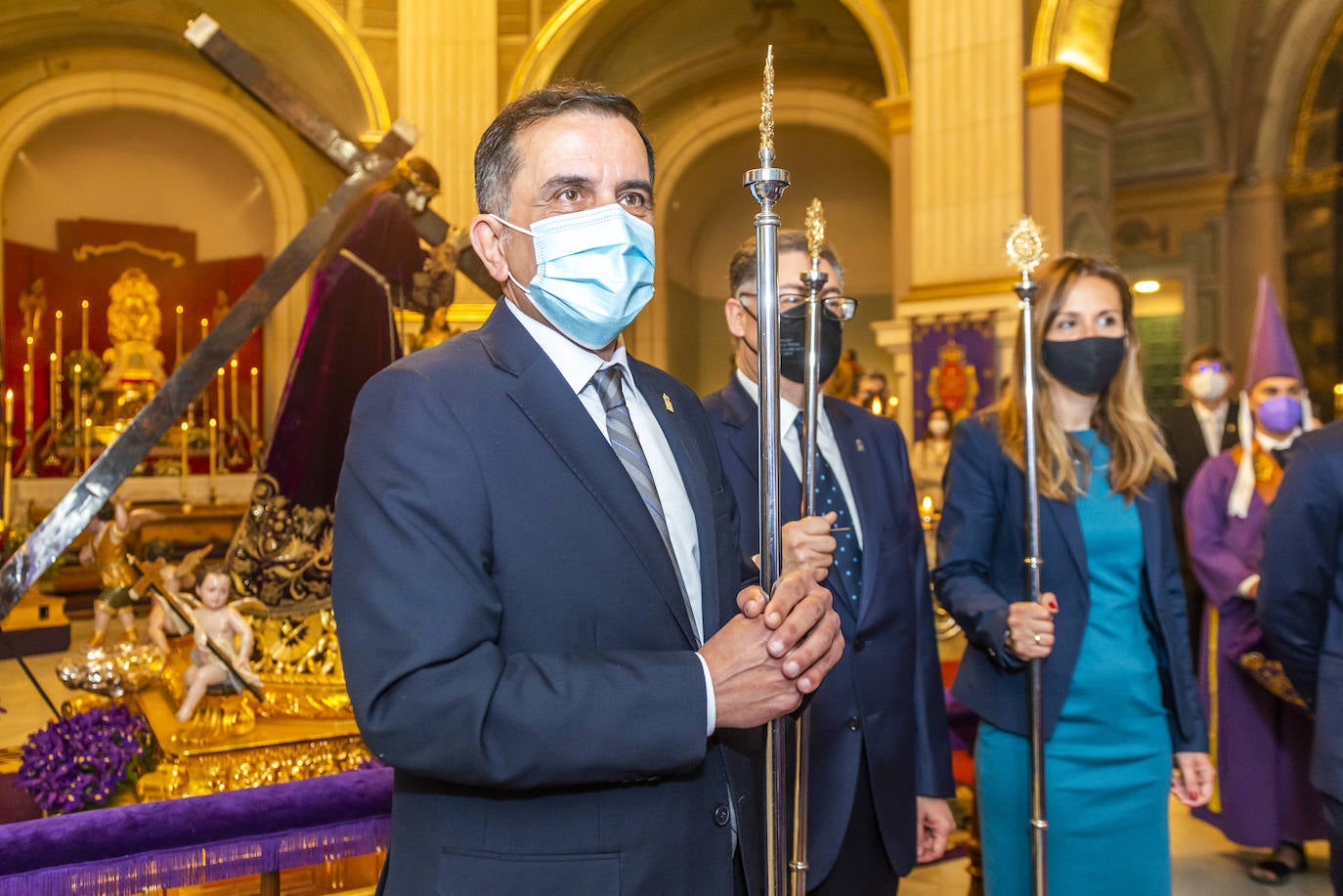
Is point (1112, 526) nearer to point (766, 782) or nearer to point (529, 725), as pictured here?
point (766, 782)

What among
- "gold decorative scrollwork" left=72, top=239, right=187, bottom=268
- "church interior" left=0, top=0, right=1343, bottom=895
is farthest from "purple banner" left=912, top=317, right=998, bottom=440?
"gold decorative scrollwork" left=72, top=239, right=187, bottom=268

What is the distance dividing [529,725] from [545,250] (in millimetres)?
606

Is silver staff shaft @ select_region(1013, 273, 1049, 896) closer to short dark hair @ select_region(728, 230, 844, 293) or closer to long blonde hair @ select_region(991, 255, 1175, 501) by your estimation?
long blonde hair @ select_region(991, 255, 1175, 501)

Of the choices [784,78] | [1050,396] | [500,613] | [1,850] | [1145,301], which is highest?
[784,78]

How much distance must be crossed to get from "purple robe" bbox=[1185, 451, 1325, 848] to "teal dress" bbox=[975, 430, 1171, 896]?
165 centimetres

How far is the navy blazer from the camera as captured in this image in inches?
89.3

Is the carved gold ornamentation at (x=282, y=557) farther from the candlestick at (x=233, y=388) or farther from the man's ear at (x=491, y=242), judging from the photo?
the candlestick at (x=233, y=388)

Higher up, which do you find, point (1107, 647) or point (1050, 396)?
point (1050, 396)

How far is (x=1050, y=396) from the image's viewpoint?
97.0 inches

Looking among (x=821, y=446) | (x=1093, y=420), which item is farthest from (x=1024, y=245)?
(x=821, y=446)

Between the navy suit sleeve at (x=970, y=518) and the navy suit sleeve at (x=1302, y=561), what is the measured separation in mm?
529

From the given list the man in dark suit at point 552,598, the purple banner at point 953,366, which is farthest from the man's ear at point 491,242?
the purple banner at point 953,366

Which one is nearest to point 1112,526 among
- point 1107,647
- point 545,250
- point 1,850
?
point 1107,647

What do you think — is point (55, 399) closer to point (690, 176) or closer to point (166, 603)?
point (690, 176)
